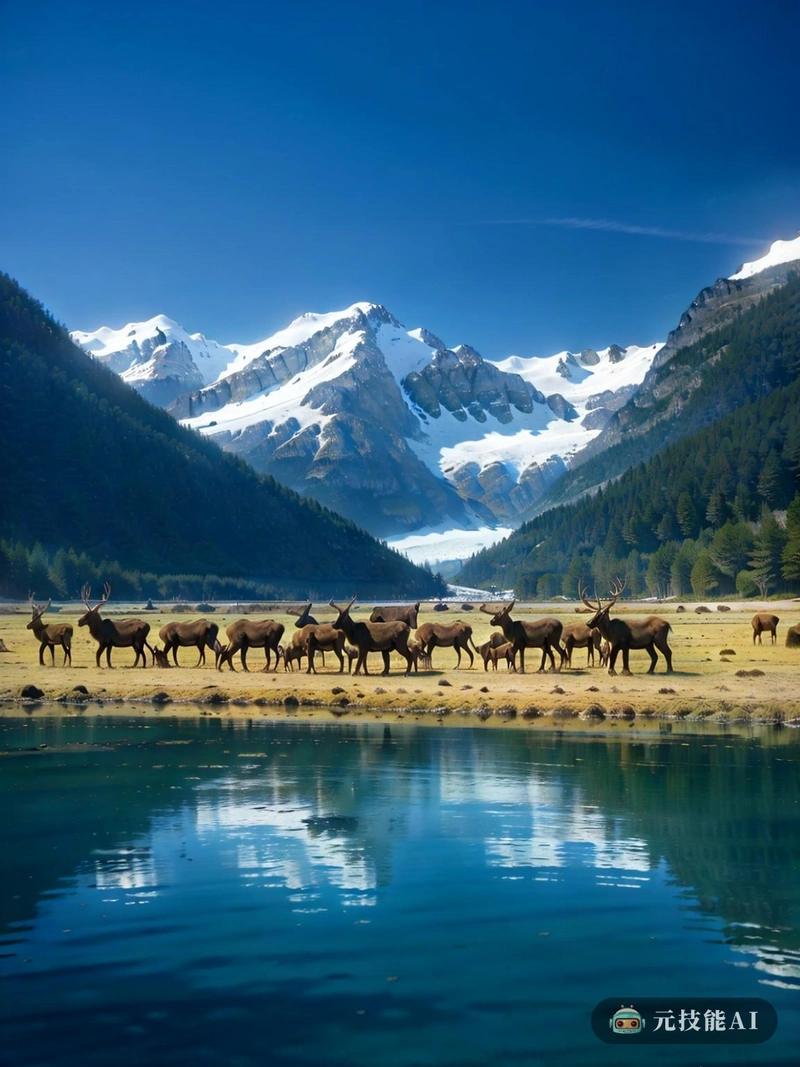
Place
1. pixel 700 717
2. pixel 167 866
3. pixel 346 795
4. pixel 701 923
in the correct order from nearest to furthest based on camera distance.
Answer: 1. pixel 701 923
2. pixel 167 866
3. pixel 346 795
4. pixel 700 717

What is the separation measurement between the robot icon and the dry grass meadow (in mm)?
A: 24338

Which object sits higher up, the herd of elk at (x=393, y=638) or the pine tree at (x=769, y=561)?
the pine tree at (x=769, y=561)

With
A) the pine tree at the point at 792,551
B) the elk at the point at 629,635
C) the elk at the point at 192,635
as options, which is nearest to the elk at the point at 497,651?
the elk at the point at 629,635

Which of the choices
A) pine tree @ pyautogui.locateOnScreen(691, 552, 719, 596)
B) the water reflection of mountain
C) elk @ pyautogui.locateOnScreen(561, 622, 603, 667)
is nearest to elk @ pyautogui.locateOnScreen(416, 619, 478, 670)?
elk @ pyautogui.locateOnScreen(561, 622, 603, 667)

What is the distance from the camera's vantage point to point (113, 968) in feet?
46.6

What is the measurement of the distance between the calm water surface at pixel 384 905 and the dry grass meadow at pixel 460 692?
9231 millimetres

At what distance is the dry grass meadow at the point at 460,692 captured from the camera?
39.9 metres

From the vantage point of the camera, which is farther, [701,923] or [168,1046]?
[701,923]

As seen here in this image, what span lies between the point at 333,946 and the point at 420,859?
492 centimetres

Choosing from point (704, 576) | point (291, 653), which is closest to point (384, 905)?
point (291, 653)

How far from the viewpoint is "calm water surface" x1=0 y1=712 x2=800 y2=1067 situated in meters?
12.3

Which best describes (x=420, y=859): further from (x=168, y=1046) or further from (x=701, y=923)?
(x=168, y=1046)

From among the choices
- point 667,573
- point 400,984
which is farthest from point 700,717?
point 667,573

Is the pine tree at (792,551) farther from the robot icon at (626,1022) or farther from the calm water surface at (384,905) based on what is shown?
Answer: the robot icon at (626,1022)
